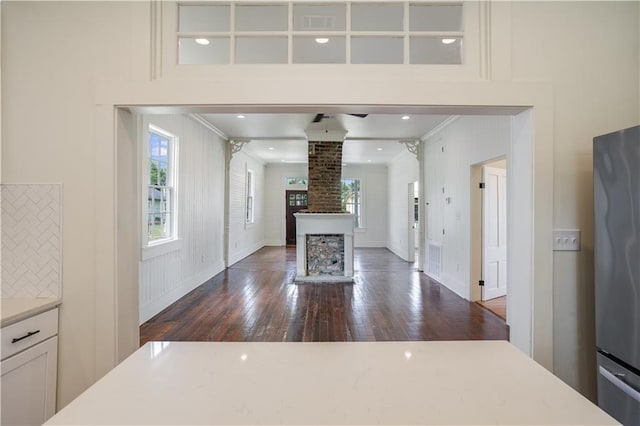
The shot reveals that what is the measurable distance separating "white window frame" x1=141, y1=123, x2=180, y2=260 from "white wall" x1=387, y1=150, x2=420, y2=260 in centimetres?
493

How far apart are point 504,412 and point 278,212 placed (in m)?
10.1

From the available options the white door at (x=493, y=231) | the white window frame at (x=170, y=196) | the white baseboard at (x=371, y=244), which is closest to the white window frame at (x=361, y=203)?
the white baseboard at (x=371, y=244)

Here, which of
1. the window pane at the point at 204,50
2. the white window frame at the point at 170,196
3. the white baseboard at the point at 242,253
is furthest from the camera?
the white baseboard at the point at 242,253

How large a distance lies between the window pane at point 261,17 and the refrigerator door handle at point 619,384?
270 centimetres

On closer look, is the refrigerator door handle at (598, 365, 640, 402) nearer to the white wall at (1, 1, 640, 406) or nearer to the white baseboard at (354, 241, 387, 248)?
the white wall at (1, 1, 640, 406)

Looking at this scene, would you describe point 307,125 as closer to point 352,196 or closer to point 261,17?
point 261,17

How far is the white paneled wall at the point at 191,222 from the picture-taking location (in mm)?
3834

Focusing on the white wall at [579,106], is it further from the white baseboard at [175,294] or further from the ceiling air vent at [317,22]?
the white baseboard at [175,294]

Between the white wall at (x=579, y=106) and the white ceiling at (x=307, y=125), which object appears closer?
the white wall at (x=579, y=106)

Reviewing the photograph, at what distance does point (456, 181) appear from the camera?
16.0 feet

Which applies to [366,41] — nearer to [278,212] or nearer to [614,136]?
[614,136]

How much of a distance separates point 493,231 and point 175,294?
464 cm

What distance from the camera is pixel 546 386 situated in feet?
2.92

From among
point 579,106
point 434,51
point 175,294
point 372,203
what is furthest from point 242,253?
point 579,106
